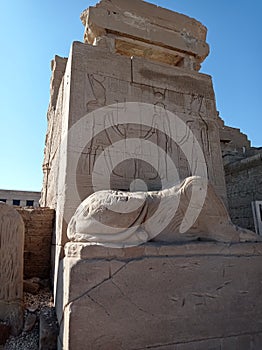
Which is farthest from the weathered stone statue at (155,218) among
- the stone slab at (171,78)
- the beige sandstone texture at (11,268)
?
the stone slab at (171,78)

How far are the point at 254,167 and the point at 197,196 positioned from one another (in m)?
5.71

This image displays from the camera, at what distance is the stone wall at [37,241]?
3430 millimetres

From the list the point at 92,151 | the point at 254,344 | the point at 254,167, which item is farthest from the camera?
the point at 254,167

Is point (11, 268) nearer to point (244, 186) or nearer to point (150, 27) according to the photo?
point (150, 27)

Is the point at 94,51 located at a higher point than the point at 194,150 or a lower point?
higher

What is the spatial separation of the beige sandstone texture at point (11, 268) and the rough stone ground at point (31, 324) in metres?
0.07

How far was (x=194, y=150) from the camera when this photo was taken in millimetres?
3949

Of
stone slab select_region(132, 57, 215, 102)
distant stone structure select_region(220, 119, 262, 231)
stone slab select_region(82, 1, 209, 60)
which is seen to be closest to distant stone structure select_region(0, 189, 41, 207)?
distant stone structure select_region(220, 119, 262, 231)

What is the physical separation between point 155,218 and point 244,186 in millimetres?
6174

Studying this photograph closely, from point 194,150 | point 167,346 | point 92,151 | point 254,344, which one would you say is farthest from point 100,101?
point 254,344

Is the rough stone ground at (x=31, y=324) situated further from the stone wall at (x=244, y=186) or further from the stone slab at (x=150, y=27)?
the stone wall at (x=244, y=186)

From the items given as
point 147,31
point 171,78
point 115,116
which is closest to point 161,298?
point 115,116

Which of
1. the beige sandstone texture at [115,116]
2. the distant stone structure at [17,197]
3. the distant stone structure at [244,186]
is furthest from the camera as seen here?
the distant stone structure at [17,197]

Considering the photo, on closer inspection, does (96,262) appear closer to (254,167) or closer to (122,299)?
(122,299)
